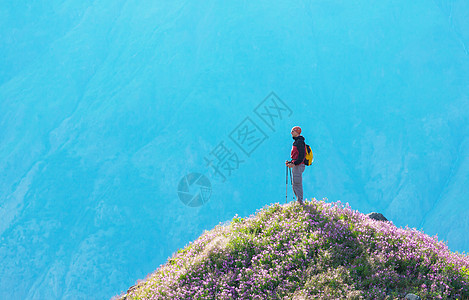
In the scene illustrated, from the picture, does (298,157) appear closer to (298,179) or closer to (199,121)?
(298,179)

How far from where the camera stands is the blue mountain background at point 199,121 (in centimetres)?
6191

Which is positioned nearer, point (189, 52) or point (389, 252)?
point (389, 252)

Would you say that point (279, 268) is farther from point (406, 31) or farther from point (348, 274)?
point (406, 31)

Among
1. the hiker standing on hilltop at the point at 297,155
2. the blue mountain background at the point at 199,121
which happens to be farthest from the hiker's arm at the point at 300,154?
the blue mountain background at the point at 199,121

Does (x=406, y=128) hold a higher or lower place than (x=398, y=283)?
higher

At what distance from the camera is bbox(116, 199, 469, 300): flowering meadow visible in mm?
6840

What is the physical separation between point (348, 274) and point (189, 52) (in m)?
79.9

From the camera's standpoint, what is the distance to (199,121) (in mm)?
A: 72625

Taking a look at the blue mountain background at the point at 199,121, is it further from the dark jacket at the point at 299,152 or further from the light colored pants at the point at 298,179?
the dark jacket at the point at 299,152

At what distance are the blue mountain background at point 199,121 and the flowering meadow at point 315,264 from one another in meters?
55.0

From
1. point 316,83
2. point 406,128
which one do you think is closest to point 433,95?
point 406,128

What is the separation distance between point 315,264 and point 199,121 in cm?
6642

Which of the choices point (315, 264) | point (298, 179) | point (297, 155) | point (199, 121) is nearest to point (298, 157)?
point (297, 155)

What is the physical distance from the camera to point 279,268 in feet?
24.3
